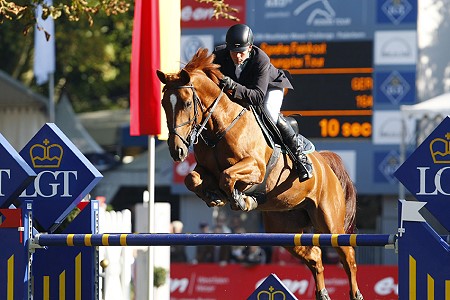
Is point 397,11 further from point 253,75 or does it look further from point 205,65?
point 205,65

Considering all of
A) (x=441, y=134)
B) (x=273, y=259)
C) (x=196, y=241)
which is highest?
(x=441, y=134)

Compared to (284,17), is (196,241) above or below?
below

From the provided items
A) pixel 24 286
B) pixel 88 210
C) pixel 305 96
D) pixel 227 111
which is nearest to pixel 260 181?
pixel 227 111

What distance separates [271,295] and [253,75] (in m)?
2.04

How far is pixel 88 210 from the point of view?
591 cm

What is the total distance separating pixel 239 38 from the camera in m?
7.00

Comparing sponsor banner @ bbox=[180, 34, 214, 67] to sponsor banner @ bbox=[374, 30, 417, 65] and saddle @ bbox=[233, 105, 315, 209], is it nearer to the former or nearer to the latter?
sponsor banner @ bbox=[374, 30, 417, 65]

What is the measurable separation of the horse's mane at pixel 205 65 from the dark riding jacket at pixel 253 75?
16 centimetres

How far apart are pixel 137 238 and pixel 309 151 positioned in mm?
2472

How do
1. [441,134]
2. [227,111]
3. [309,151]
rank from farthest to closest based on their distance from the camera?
[309,151] → [227,111] → [441,134]

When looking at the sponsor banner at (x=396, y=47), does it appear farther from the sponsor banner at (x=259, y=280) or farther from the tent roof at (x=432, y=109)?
the sponsor banner at (x=259, y=280)

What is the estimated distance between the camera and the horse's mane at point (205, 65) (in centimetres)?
710

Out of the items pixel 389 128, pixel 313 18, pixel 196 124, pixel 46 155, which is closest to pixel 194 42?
pixel 313 18

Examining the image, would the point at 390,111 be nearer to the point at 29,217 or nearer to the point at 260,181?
the point at 260,181
